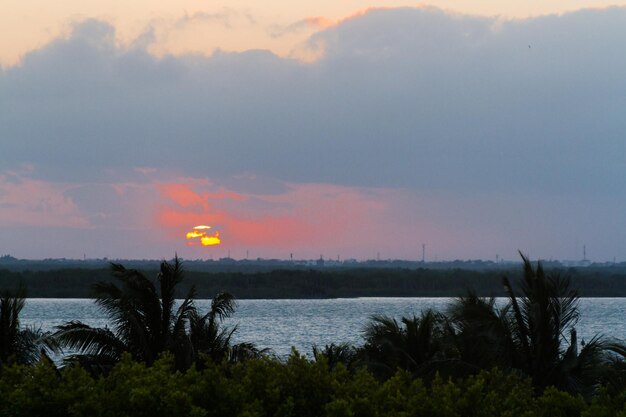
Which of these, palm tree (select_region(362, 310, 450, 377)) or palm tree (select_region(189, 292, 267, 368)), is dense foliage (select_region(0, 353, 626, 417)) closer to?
palm tree (select_region(189, 292, 267, 368))

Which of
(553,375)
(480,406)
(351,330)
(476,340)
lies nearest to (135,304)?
(476,340)

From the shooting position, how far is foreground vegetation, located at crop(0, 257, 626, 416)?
1284cm

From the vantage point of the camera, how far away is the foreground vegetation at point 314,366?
12.8m

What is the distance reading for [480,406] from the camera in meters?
13.1

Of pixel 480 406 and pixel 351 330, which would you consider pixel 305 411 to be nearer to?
pixel 480 406

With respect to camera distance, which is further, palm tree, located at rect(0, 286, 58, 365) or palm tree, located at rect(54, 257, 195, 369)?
palm tree, located at rect(54, 257, 195, 369)

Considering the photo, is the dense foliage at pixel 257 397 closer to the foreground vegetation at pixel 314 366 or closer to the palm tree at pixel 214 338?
the foreground vegetation at pixel 314 366

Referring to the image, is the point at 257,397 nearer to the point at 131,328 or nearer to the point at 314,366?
the point at 314,366

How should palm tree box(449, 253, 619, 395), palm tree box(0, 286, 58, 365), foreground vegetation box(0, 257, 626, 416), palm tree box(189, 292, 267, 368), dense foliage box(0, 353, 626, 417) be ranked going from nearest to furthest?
1. dense foliage box(0, 353, 626, 417)
2. foreground vegetation box(0, 257, 626, 416)
3. palm tree box(449, 253, 619, 395)
4. palm tree box(0, 286, 58, 365)
5. palm tree box(189, 292, 267, 368)

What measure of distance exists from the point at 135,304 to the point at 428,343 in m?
9.50

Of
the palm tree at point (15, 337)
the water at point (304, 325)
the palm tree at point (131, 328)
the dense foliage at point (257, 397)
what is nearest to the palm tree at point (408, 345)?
the palm tree at point (131, 328)

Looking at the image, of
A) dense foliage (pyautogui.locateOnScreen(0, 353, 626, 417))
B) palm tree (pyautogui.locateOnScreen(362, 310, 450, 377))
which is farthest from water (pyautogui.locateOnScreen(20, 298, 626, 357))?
dense foliage (pyautogui.locateOnScreen(0, 353, 626, 417))

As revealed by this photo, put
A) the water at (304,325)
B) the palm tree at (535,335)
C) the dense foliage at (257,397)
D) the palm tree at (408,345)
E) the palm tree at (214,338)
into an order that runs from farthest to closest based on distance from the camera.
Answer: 1. the water at (304,325)
2. the palm tree at (408,345)
3. the palm tree at (214,338)
4. the palm tree at (535,335)
5. the dense foliage at (257,397)

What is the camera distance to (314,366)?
→ 13734 mm
